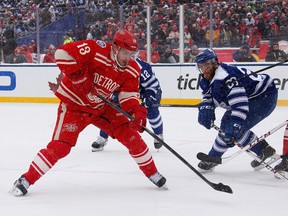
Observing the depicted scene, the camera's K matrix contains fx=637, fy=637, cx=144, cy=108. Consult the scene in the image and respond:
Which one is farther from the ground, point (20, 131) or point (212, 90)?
point (212, 90)

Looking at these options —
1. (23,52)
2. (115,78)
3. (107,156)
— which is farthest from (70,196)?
(23,52)

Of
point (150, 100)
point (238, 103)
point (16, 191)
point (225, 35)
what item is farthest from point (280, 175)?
point (225, 35)

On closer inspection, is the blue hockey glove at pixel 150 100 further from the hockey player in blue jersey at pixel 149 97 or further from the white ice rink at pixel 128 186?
the white ice rink at pixel 128 186

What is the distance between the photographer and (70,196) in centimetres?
387

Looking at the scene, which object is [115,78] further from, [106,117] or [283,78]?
[283,78]

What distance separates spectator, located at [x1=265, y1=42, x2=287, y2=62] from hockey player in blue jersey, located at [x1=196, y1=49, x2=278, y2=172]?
16.2 ft

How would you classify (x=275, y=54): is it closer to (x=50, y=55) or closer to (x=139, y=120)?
(x=50, y=55)

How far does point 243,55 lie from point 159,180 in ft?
19.6

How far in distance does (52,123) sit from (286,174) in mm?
4221

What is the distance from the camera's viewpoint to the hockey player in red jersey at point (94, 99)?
376cm

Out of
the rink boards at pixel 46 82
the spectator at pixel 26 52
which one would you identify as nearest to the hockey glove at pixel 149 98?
the rink boards at pixel 46 82

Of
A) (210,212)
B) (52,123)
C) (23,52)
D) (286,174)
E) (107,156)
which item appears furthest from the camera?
(23,52)

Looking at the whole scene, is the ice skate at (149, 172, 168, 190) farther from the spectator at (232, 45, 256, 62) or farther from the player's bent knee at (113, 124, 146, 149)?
the spectator at (232, 45, 256, 62)

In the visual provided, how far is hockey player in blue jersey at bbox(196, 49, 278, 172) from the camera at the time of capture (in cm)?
428
